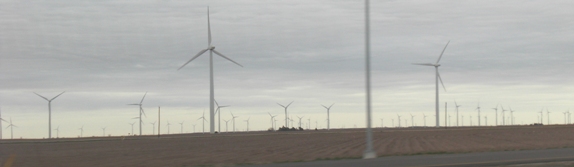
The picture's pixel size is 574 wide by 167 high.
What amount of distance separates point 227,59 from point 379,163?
238ft

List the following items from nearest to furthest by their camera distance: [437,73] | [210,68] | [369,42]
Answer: [369,42] → [210,68] → [437,73]

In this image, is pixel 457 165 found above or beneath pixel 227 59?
beneath

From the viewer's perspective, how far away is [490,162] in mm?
31000

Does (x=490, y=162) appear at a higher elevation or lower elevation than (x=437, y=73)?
lower

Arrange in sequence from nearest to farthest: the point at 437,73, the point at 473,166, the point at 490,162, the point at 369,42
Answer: the point at 473,166, the point at 490,162, the point at 369,42, the point at 437,73

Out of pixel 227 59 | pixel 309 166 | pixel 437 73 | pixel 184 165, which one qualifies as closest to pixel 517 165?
pixel 309 166

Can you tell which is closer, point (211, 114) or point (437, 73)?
point (211, 114)

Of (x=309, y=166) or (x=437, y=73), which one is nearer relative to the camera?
(x=309, y=166)

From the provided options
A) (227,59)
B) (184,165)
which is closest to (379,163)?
(184,165)

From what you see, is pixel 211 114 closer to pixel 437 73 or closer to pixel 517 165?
pixel 437 73

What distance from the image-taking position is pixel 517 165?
28.8 meters

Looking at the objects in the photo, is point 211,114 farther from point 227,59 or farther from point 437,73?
point 437,73

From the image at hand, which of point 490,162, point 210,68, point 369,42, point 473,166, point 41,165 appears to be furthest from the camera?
point 210,68

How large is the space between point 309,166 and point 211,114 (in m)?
73.6
